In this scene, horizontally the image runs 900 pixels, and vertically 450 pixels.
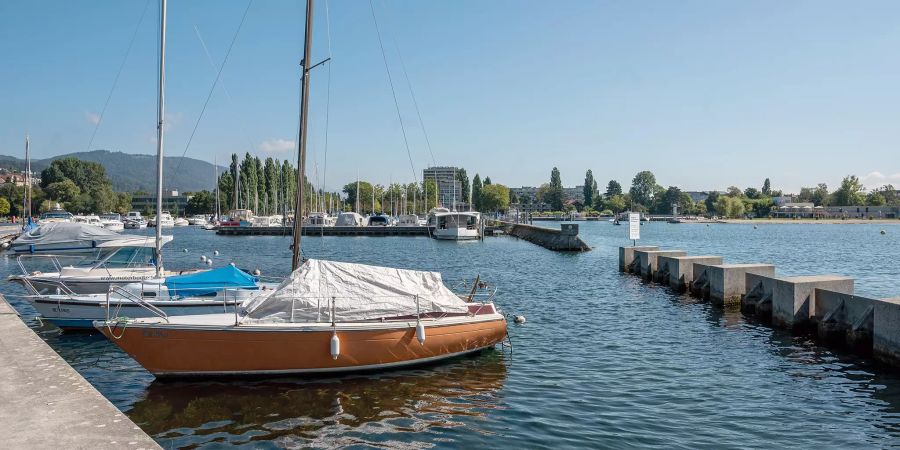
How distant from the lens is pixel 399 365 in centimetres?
1459

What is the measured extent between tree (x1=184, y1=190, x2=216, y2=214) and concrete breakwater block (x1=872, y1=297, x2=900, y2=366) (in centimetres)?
16275

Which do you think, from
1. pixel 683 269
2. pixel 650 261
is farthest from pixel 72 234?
pixel 683 269

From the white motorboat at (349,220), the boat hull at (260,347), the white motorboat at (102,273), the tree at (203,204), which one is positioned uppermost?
the tree at (203,204)

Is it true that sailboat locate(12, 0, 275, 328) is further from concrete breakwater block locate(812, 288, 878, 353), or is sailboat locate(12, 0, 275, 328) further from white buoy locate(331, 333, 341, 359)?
concrete breakwater block locate(812, 288, 878, 353)

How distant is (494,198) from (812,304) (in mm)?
173667

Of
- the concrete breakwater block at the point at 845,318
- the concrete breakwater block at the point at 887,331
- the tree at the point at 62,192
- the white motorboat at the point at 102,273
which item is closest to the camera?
the concrete breakwater block at the point at 887,331

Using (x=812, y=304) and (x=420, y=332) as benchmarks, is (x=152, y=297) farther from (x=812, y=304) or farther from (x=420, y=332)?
(x=812, y=304)

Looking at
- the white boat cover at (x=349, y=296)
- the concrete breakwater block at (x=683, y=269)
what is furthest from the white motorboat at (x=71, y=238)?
the concrete breakwater block at (x=683, y=269)

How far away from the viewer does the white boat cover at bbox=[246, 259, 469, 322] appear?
14.0 meters

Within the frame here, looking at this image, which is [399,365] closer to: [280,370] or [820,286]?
[280,370]

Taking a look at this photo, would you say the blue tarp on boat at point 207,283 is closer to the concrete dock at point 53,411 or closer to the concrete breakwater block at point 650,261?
the concrete dock at point 53,411

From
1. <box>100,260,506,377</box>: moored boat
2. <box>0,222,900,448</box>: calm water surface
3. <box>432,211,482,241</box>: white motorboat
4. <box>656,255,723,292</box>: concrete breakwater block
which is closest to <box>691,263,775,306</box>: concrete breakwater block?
<box>656,255,723,292</box>: concrete breakwater block

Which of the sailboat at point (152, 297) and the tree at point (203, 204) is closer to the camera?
the sailboat at point (152, 297)

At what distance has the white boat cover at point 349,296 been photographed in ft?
45.8
